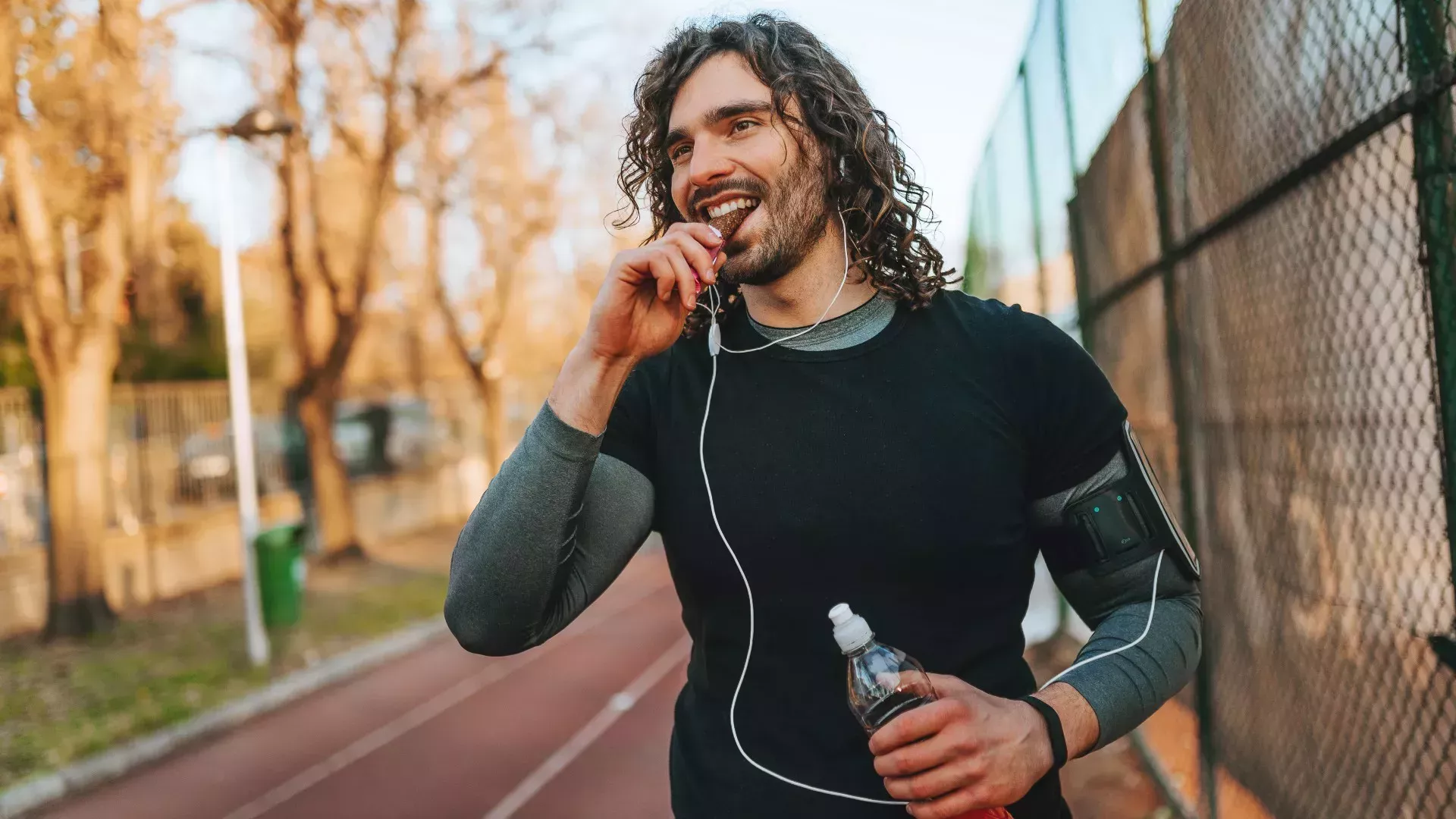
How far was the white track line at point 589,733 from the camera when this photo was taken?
6121 millimetres

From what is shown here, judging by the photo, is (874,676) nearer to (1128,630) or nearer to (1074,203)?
(1128,630)

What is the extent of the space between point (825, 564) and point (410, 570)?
14.9 metres

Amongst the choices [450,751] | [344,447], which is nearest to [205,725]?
[450,751]

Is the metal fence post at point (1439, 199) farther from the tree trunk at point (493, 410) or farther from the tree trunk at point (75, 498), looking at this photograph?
the tree trunk at point (493, 410)

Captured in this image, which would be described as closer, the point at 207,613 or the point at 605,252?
the point at 207,613

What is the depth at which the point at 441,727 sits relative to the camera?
25.4 feet

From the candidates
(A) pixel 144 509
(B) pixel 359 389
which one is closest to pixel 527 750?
(A) pixel 144 509

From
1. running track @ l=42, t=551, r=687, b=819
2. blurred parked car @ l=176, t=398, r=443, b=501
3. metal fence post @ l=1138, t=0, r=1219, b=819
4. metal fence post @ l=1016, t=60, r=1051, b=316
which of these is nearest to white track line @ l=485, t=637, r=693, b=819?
running track @ l=42, t=551, r=687, b=819

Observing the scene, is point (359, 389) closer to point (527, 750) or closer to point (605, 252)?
point (605, 252)

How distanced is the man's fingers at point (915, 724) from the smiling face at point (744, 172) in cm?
83

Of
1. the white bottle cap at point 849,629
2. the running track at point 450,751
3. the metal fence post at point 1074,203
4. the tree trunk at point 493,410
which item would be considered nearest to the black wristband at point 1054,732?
the white bottle cap at point 849,629

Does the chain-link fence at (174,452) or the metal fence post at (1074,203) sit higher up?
the metal fence post at (1074,203)

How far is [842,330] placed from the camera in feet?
6.56

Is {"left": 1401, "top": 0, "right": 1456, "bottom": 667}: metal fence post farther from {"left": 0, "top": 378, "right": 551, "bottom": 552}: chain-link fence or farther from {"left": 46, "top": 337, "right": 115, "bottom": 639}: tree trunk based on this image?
{"left": 0, "top": 378, "right": 551, "bottom": 552}: chain-link fence
